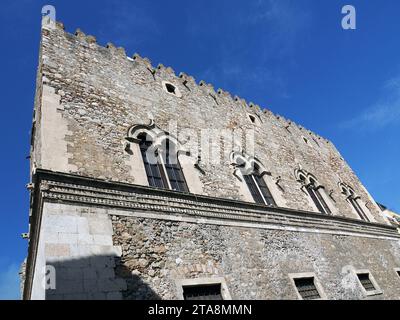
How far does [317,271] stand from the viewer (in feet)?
27.7

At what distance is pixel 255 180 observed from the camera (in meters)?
10.5

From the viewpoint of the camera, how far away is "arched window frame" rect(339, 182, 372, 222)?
1447 cm

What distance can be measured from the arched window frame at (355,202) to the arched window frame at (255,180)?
5.89 meters

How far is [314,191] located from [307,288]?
5895mm

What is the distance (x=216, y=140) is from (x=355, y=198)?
9.43m

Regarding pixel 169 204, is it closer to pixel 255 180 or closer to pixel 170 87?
pixel 255 180

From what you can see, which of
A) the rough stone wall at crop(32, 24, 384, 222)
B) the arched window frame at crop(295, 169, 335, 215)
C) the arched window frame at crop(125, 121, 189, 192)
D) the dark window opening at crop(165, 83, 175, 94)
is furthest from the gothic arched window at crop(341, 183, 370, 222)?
the arched window frame at crop(125, 121, 189, 192)

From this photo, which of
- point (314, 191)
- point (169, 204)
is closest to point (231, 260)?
point (169, 204)

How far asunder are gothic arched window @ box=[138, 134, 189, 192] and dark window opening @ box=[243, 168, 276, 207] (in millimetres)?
2768

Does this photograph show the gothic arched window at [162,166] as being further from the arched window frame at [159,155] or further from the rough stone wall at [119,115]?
the rough stone wall at [119,115]

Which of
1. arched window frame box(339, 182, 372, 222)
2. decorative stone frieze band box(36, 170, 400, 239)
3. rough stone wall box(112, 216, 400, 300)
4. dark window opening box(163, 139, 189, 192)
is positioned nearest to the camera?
rough stone wall box(112, 216, 400, 300)

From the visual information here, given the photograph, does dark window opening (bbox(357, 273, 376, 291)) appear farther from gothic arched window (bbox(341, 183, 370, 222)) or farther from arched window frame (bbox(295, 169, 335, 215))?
gothic arched window (bbox(341, 183, 370, 222))
